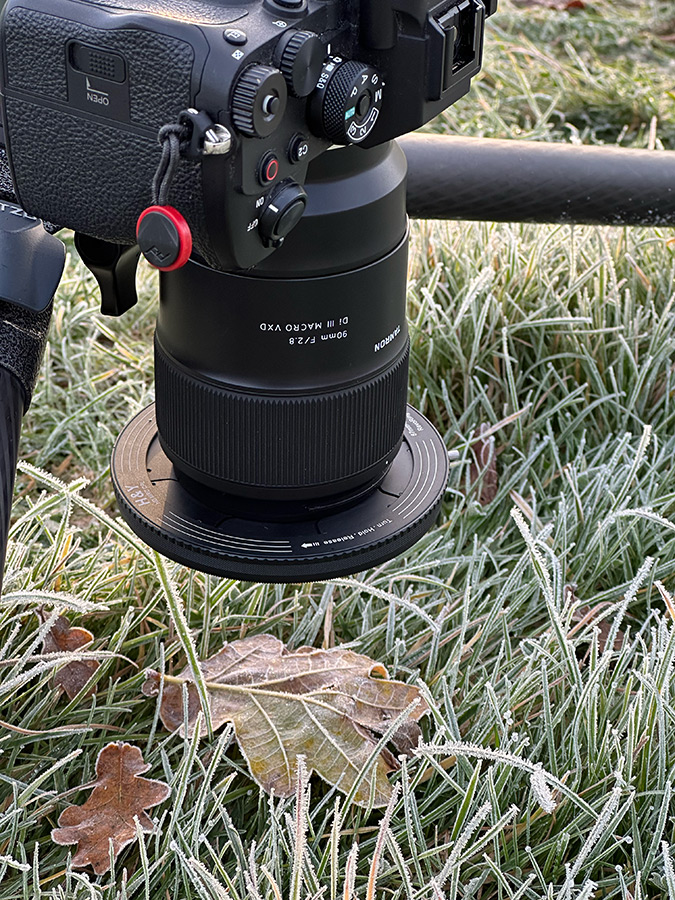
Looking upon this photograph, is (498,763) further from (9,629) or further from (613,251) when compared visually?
(613,251)

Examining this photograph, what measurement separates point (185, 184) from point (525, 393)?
3.96 feet

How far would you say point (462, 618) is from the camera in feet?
5.21

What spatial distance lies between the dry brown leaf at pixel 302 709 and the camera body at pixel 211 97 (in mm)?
622

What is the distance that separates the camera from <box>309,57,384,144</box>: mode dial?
922 millimetres

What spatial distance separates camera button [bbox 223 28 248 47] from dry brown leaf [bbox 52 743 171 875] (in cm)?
81

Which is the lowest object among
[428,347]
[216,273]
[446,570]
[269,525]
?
[446,570]

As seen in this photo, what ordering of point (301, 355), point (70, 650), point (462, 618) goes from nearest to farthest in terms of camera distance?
point (301, 355), point (70, 650), point (462, 618)

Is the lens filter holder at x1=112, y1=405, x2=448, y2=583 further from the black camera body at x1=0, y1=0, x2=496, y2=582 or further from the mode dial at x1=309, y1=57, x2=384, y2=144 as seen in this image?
the mode dial at x1=309, y1=57, x2=384, y2=144

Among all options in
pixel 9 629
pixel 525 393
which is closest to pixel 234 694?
pixel 9 629

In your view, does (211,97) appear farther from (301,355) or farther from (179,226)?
(301,355)

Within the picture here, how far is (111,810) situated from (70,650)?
0.24 m

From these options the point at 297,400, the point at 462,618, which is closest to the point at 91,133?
the point at 297,400

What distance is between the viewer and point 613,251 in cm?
214

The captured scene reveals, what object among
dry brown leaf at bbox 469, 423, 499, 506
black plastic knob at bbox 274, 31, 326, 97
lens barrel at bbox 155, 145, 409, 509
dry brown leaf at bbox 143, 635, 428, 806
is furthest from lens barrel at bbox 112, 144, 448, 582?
dry brown leaf at bbox 469, 423, 499, 506
